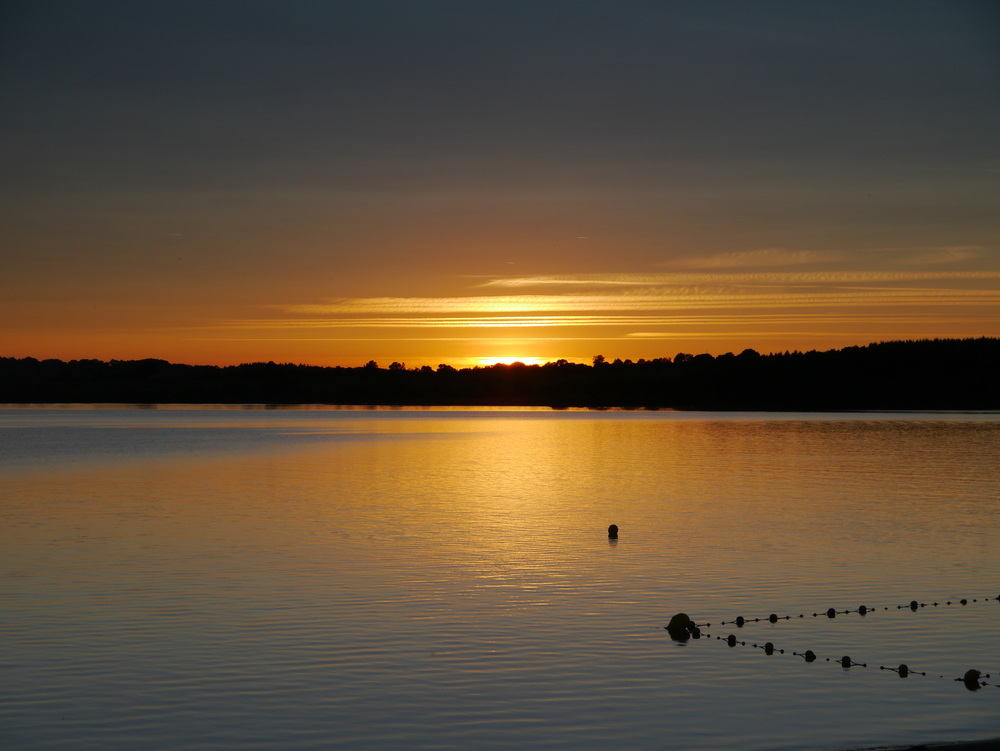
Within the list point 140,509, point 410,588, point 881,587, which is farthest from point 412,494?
point 881,587

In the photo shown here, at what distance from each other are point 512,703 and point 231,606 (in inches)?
294

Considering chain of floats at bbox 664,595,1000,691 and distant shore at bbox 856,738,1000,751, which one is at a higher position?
distant shore at bbox 856,738,1000,751

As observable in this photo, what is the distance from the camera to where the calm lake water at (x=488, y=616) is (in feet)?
37.2

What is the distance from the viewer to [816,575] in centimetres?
2045

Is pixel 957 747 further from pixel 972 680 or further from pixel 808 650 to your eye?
pixel 808 650

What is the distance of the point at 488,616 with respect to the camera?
1662cm

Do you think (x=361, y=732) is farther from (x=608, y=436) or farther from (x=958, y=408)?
(x=958, y=408)

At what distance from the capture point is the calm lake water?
37.2ft

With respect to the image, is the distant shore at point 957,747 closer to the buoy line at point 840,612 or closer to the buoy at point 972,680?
the buoy at point 972,680

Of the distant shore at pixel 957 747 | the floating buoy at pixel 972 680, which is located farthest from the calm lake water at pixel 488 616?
the distant shore at pixel 957 747

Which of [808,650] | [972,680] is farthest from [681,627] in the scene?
[972,680]

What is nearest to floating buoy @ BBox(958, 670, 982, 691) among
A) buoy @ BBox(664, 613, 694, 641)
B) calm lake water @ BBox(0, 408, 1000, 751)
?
calm lake water @ BBox(0, 408, 1000, 751)

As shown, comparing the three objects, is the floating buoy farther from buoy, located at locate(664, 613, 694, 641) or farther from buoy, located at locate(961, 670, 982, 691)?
buoy, located at locate(664, 613, 694, 641)

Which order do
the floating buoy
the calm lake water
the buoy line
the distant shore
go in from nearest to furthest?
the distant shore, the calm lake water, the floating buoy, the buoy line
